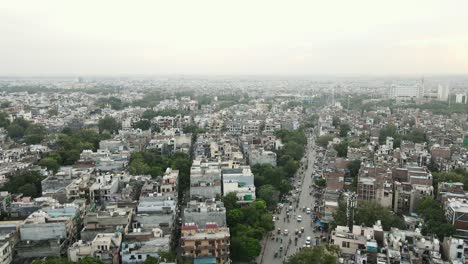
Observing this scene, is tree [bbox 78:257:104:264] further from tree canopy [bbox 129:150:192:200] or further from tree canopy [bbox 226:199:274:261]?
tree canopy [bbox 129:150:192:200]

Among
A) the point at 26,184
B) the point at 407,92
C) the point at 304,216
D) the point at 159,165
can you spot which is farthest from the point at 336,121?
the point at 407,92

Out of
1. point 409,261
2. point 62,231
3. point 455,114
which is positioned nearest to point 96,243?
point 62,231

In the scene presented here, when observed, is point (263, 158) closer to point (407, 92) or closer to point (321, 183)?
point (321, 183)

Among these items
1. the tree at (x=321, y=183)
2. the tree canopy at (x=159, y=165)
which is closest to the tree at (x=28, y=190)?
the tree canopy at (x=159, y=165)

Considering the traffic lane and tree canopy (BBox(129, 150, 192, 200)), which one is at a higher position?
tree canopy (BBox(129, 150, 192, 200))

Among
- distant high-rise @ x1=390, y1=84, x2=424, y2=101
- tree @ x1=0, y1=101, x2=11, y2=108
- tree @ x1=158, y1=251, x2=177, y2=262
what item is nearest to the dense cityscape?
tree @ x1=158, y1=251, x2=177, y2=262

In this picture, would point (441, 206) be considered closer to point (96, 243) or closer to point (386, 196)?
point (386, 196)

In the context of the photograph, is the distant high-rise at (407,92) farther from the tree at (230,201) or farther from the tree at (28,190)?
the tree at (28,190)
